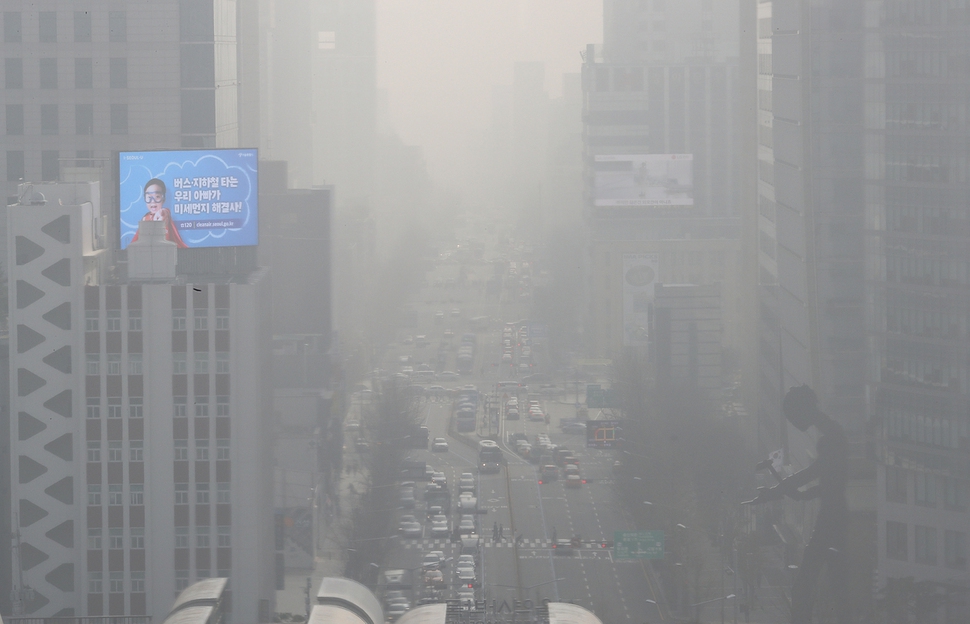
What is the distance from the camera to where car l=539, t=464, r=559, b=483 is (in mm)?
24938

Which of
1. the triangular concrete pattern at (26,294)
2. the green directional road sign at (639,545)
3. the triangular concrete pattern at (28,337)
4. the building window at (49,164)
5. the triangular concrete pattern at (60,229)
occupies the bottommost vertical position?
the green directional road sign at (639,545)

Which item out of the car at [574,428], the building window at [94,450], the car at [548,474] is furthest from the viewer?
the car at [574,428]

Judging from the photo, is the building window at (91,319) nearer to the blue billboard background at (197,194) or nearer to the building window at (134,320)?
the building window at (134,320)

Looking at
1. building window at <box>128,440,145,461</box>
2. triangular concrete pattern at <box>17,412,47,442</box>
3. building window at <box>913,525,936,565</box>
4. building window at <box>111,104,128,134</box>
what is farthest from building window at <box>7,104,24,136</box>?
building window at <box>913,525,936,565</box>

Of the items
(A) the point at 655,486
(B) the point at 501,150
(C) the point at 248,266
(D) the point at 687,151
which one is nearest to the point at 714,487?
(A) the point at 655,486

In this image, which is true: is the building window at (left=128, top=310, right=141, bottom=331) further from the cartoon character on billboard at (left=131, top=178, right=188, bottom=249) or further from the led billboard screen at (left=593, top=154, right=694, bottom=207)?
the led billboard screen at (left=593, top=154, right=694, bottom=207)

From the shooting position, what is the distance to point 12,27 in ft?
63.6

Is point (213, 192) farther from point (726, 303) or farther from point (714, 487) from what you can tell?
point (726, 303)

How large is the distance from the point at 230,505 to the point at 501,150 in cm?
8170

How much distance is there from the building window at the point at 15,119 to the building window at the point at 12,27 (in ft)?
3.07

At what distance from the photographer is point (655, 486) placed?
70.6 feet

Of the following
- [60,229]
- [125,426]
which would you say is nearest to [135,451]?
[125,426]

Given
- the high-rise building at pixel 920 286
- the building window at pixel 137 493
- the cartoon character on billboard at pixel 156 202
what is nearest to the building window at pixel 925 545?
the high-rise building at pixel 920 286

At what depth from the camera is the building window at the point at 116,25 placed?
19.4m
